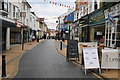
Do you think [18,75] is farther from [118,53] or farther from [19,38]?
[19,38]

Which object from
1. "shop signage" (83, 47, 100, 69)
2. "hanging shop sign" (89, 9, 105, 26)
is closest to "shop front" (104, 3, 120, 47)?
"hanging shop sign" (89, 9, 105, 26)

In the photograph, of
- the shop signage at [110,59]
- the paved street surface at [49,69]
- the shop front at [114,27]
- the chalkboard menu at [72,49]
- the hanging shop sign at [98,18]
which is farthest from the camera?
the hanging shop sign at [98,18]

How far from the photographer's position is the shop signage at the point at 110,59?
6.77 meters

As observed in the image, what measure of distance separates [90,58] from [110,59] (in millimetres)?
1011

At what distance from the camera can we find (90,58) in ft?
22.0

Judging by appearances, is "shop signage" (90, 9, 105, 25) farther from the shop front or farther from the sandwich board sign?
the sandwich board sign

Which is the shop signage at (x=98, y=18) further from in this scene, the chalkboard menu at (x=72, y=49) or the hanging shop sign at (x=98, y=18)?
the chalkboard menu at (x=72, y=49)

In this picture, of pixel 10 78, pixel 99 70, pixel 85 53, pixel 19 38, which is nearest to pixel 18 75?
pixel 10 78

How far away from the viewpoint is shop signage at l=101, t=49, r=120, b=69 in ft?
22.2

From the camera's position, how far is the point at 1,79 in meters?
5.66

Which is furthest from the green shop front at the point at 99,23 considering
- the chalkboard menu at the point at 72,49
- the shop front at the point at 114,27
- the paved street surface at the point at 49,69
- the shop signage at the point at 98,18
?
the paved street surface at the point at 49,69

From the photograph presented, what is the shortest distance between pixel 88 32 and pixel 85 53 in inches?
440

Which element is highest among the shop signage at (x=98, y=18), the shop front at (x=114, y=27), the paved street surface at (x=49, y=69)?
the shop signage at (x=98, y=18)

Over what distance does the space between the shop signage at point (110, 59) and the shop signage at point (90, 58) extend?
41 cm
